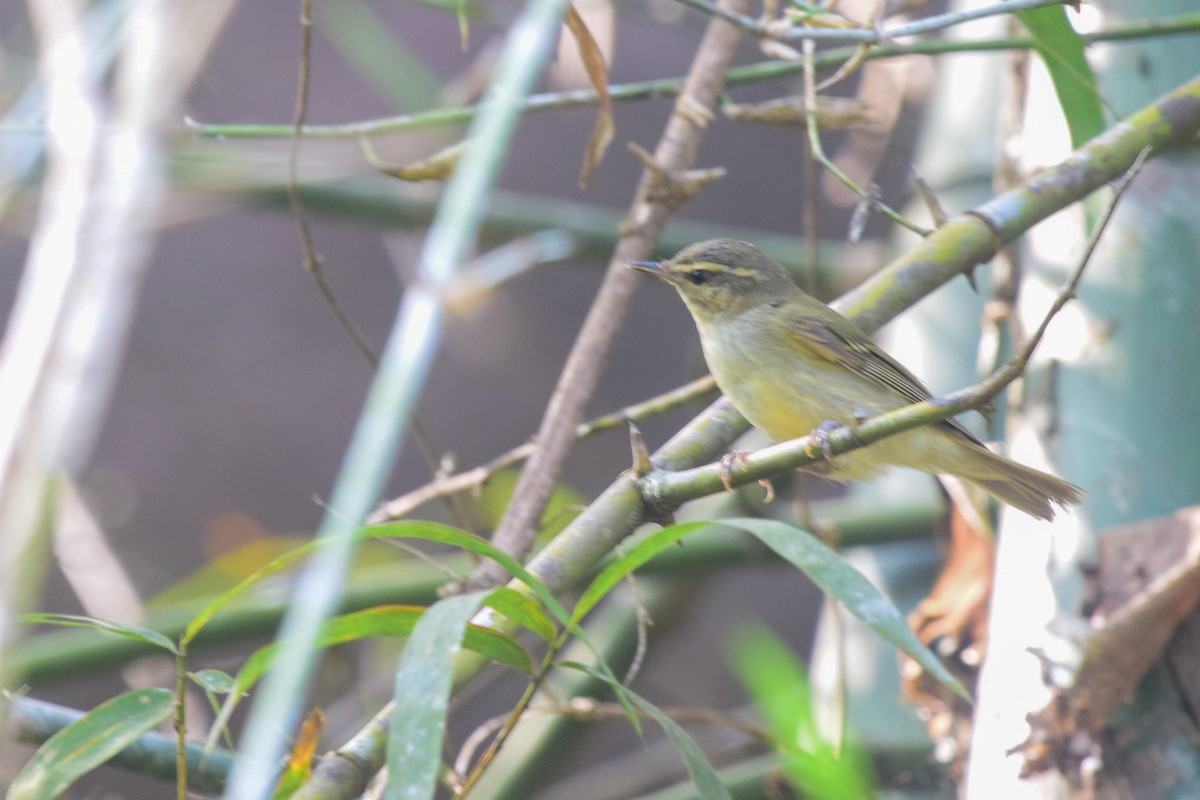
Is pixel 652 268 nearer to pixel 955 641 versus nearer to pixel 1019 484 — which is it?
pixel 1019 484

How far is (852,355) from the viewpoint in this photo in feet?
9.77

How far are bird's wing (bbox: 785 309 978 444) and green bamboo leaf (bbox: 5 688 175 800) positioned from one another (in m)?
1.97

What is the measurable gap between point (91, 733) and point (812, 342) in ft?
6.95

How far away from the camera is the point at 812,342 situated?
3025 millimetres

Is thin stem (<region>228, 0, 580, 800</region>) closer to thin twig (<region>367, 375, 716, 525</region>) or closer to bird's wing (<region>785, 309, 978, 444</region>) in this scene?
thin twig (<region>367, 375, 716, 525</region>)

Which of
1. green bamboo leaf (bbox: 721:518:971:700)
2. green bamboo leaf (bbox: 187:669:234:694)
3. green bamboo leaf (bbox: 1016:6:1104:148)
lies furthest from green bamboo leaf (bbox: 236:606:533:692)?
green bamboo leaf (bbox: 1016:6:1104:148)

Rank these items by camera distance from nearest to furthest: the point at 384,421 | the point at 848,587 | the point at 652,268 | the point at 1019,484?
the point at 384,421 < the point at 848,587 < the point at 1019,484 < the point at 652,268

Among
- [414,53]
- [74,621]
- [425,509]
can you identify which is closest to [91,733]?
[74,621]

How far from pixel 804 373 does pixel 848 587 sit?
5.94ft

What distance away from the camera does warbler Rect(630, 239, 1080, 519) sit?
2527mm

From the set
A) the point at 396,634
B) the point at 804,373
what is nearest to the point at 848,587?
the point at 396,634

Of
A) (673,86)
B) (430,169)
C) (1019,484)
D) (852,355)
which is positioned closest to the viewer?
(430,169)

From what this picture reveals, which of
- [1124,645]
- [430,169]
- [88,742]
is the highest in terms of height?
[430,169]

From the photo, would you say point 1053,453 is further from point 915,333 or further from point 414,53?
point 414,53
